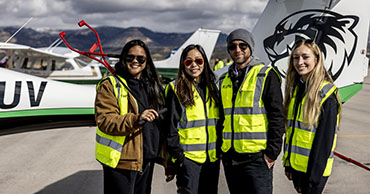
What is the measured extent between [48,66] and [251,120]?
35.8 ft

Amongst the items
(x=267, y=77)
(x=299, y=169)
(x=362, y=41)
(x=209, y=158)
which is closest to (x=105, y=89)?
(x=209, y=158)

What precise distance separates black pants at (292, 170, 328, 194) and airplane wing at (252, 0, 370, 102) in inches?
111

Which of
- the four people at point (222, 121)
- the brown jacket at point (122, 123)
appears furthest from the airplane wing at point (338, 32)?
the brown jacket at point (122, 123)

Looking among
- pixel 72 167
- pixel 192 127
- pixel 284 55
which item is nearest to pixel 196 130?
pixel 192 127

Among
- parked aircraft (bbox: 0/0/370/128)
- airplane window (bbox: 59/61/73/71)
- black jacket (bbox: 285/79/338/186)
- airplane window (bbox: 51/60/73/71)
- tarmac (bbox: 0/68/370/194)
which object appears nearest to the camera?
black jacket (bbox: 285/79/338/186)

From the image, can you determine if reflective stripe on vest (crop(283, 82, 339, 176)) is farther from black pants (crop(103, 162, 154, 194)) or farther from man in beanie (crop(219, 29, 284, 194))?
black pants (crop(103, 162, 154, 194))

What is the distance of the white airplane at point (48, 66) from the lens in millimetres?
A: 10797

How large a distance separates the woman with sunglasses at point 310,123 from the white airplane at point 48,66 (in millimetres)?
10794

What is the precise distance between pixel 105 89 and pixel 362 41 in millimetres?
4056

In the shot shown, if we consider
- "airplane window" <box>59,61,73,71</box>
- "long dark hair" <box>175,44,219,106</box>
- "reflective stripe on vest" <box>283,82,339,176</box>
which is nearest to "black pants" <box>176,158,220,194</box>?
"long dark hair" <box>175,44,219,106</box>

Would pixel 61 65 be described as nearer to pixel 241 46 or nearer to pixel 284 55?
pixel 284 55

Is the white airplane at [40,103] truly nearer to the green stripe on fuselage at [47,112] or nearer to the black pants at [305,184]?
the green stripe on fuselage at [47,112]

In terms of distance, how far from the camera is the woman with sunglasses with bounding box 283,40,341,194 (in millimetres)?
1738

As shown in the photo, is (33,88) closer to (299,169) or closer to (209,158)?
(209,158)
